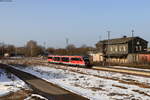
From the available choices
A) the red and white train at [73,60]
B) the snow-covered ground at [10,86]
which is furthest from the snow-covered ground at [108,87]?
the red and white train at [73,60]

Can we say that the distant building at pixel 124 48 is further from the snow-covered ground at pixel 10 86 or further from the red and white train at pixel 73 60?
the snow-covered ground at pixel 10 86

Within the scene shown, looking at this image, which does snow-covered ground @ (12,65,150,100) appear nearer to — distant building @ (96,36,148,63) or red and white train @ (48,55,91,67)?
red and white train @ (48,55,91,67)

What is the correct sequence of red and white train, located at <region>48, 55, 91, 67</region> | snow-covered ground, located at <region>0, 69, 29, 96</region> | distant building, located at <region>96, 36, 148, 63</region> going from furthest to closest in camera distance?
distant building, located at <region>96, 36, 148, 63</region>, red and white train, located at <region>48, 55, 91, 67</region>, snow-covered ground, located at <region>0, 69, 29, 96</region>

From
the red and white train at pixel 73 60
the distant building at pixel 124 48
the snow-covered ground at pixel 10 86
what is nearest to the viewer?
the snow-covered ground at pixel 10 86

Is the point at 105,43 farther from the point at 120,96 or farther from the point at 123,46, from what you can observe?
the point at 120,96

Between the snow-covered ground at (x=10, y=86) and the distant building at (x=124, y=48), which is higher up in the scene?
the distant building at (x=124, y=48)

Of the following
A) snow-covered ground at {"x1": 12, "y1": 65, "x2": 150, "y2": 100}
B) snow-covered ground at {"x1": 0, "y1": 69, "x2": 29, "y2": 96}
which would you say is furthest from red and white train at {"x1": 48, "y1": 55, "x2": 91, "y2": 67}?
snow-covered ground at {"x1": 0, "y1": 69, "x2": 29, "y2": 96}

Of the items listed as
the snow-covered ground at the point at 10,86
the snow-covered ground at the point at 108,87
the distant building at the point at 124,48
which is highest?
the distant building at the point at 124,48

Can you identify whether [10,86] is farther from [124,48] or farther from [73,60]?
[124,48]

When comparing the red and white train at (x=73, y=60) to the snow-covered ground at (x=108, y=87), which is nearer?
the snow-covered ground at (x=108, y=87)

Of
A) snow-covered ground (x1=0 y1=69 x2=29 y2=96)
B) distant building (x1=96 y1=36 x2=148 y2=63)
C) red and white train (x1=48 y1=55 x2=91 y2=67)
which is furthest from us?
distant building (x1=96 y1=36 x2=148 y2=63)

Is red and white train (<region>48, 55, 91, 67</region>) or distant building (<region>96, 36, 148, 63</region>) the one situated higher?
distant building (<region>96, 36, 148, 63</region>)

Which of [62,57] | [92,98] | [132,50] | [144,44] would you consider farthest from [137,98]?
[144,44]

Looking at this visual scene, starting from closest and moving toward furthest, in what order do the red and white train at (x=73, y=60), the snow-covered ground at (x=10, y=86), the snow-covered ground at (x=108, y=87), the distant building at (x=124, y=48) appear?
the snow-covered ground at (x=108, y=87) < the snow-covered ground at (x=10, y=86) < the red and white train at (x=73, y=60) < the distant building at (x=124, y=48)
